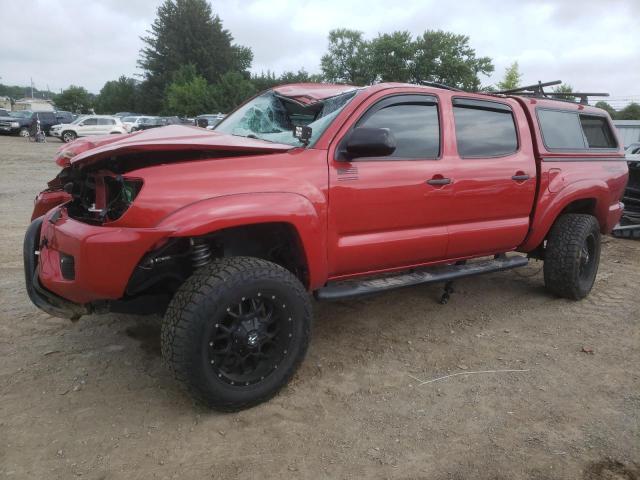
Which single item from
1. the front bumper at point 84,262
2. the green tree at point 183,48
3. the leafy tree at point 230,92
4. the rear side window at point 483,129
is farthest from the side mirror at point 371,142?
the green tree at point 183,48

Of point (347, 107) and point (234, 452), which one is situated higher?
point (347, 107)

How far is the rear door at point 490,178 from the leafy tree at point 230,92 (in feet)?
165

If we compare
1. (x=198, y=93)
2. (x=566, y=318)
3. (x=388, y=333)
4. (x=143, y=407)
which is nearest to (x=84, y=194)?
(x=143, y=407)

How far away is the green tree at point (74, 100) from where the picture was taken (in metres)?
67.1

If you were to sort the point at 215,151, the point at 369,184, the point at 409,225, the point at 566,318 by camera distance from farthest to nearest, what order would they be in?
the point at 566,318 → the point at 409,225 → the point at 369,184 → the point at 215,151

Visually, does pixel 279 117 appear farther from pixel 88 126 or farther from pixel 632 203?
pixel 88 126

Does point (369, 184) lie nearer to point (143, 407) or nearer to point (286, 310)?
point (286, 310)

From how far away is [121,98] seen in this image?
72.9 m

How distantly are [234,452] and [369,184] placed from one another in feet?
5.62

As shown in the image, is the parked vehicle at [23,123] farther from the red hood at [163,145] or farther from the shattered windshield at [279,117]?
the red hood at [163,145]

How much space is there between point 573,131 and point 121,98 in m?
77.8

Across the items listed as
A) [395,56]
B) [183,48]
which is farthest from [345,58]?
[183,48]

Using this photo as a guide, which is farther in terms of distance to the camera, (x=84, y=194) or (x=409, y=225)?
(x=409, y=225)

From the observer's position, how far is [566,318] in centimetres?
424
